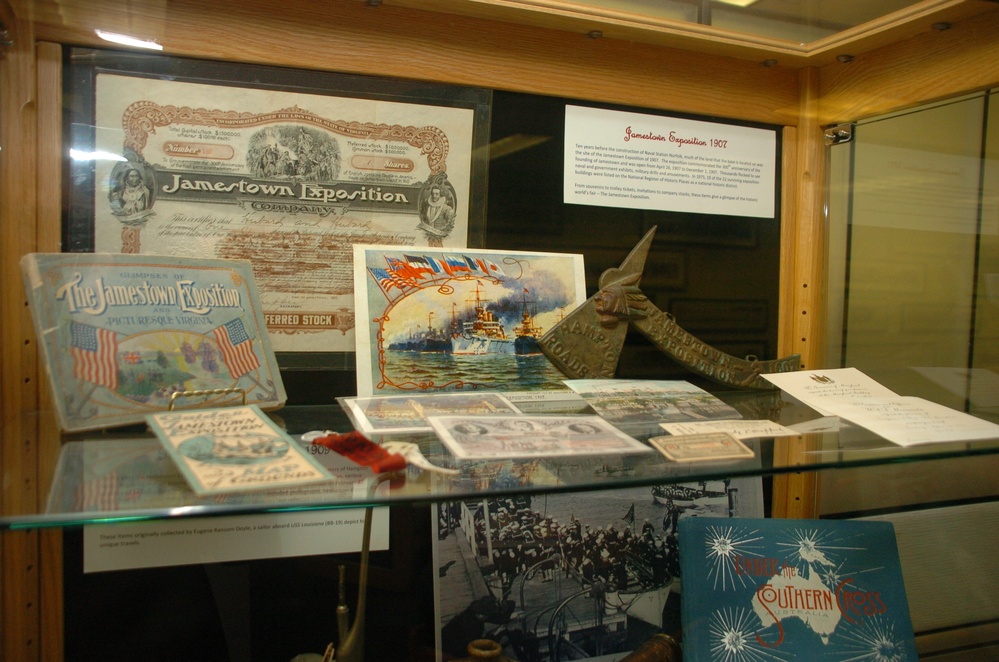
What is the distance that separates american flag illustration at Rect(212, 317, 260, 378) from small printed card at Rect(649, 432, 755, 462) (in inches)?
18.4

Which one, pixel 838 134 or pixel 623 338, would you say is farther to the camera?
pixel 838 134

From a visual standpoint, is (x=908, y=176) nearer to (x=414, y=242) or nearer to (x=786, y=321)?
(x=786, y=321)

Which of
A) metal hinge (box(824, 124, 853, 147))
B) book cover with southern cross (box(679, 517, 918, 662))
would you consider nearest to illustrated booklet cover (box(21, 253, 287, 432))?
book cover with southern cross (box(679, 517, 918, 662))

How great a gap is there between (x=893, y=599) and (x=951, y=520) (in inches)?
10.9

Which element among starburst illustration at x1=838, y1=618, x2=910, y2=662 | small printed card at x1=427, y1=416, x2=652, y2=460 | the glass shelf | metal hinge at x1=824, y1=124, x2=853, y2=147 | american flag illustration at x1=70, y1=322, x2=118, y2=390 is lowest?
starburst illustration at x1=838, y1=618, x2=910, y2=662

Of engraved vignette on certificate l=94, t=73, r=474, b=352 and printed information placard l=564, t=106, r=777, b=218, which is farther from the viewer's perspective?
printed information placard l=564, t=106, r=777, b=218

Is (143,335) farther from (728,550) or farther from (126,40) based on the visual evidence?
(728,550)

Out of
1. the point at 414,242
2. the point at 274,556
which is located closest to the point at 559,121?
the point at 414,242

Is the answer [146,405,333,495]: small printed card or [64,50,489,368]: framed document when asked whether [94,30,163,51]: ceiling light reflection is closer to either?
[64,50,489,368]: framed document

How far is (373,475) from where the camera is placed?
28.2 inches

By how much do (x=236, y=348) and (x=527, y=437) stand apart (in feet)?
1.15

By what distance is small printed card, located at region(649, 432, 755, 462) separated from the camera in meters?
0.78

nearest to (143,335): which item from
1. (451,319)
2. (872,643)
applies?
(451,319)

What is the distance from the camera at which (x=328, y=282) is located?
95cm
